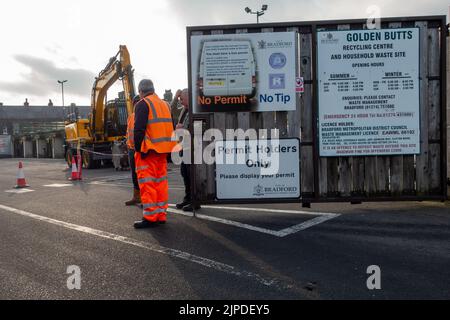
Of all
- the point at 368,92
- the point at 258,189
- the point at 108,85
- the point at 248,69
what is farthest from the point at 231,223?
the point at 108,85

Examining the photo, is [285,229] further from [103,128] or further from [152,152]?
[103,128]

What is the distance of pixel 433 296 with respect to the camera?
289 centimetres

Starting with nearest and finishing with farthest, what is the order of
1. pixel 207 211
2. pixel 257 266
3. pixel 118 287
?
pixel 118 287
pixel 257 266
pixel 207 211

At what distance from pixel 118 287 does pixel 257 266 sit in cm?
127

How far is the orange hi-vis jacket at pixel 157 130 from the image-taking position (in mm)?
5230

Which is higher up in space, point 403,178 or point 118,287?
point 403,178

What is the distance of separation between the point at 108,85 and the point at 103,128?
7.70 ft

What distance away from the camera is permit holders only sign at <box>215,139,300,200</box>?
5.58 m

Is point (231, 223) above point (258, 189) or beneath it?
beneath

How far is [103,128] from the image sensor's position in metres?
18.5

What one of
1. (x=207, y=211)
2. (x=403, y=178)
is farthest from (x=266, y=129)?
(x=403, y=178)

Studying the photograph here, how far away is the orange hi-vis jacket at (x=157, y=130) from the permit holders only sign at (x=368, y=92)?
2.20m

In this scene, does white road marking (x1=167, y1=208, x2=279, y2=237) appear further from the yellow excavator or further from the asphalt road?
the yellow excavator
